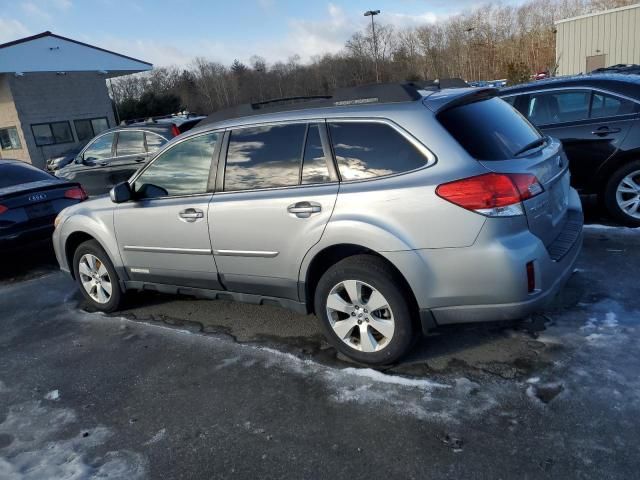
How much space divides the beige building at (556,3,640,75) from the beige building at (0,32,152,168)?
22.2m

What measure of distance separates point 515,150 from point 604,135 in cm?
314

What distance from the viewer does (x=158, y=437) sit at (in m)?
3.07

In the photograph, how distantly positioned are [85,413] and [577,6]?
83.3m

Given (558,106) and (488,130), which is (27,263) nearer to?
(488,130)

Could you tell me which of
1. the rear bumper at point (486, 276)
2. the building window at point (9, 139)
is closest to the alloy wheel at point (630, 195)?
the rear bumper at point (486, 276)

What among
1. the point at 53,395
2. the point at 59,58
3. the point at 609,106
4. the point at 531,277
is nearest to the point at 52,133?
the point at 59,58

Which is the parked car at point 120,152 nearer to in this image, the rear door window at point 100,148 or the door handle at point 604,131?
the rear door window at point 100,148

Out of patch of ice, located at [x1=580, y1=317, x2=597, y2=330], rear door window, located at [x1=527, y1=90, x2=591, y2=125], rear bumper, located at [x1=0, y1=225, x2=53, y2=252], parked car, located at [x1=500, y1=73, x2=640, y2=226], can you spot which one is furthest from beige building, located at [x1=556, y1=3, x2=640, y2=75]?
rear bumper, located at [x1=0, y1=225, x2=53, y2=252]

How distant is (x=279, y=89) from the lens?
240ft

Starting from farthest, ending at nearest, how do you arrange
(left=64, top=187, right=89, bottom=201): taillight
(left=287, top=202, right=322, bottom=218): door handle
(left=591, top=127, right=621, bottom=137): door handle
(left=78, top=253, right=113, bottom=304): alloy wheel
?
(left=64, top=187, right=89, bottom=201): taillight → (left=591, top=127, right=621, bottom=137): door handle → (left=78, top=253, right=113, bottom=304): alloy wheel → (left=287, top=202, right=322, bottom=218): door handle

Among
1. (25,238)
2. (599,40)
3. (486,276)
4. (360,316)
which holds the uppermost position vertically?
(599,40)

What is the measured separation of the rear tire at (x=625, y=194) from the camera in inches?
224

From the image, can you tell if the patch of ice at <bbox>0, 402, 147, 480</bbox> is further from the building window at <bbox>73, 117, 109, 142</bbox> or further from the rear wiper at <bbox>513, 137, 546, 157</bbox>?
the building window at <bbox>73, 117, 109, 142</bbox>

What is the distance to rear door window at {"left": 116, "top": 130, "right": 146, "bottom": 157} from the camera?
32.3ft
